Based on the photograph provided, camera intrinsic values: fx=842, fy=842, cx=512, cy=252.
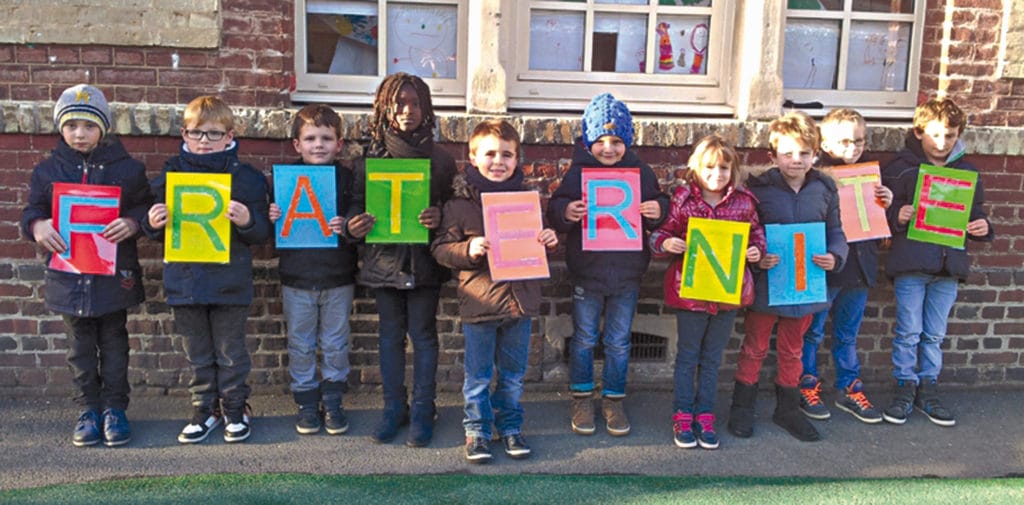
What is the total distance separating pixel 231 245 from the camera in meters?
4.30

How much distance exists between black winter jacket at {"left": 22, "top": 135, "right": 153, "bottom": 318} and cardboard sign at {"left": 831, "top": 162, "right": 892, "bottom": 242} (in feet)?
12.2

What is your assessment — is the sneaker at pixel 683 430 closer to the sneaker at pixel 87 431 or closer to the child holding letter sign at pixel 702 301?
the child holding letter sign at pixel 702 301

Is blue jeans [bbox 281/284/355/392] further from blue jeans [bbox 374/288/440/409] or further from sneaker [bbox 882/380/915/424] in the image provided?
sneaker [bbox 882/380/915/424]

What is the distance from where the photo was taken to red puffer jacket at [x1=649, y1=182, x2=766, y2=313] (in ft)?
14.3

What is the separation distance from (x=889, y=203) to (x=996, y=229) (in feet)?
3.70

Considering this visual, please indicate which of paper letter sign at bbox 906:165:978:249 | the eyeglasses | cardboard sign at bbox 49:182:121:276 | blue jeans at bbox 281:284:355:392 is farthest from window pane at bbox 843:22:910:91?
cardboard sign at bbox 49:182:121:276

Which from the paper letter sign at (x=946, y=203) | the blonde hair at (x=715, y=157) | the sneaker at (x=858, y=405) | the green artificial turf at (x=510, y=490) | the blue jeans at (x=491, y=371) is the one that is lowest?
the green artificial turf at (x=510, y=490)

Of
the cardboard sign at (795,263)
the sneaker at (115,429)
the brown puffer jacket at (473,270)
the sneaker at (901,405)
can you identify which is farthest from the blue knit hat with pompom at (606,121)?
the sneaker at (115,429)

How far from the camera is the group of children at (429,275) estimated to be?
13.8 feet

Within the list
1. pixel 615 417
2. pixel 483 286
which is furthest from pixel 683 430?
pixel 483 286

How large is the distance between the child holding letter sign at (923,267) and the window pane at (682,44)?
1.32m

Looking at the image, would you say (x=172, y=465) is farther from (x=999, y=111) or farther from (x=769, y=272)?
(x=999, y=111)

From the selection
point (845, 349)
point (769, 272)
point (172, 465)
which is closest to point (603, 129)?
point (769, 272)

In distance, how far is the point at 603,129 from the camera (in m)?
4.31
